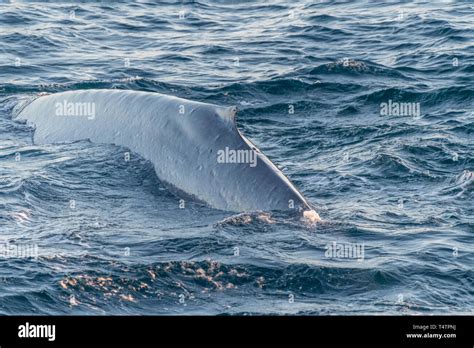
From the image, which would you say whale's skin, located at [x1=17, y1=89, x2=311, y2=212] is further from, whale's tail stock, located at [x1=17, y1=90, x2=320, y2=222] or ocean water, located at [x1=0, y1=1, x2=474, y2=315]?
ocean water, located at [x1=0, y1=1, x2=474, y2=315]

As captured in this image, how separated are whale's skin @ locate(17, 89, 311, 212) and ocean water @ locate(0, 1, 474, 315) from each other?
25 centimetres

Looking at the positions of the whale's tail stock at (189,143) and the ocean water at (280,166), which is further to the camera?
the whale's tail stock at (189,143)

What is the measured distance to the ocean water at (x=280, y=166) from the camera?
1076 centimetres

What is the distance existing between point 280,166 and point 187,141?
2.62 metres

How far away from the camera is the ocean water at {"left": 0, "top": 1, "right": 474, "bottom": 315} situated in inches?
424

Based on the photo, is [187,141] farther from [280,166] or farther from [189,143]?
[280,166]

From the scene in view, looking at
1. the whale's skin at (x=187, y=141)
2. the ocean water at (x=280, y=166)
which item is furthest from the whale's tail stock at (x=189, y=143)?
the ocean water at (x=280, y=166)

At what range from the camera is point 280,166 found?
52.7 ft

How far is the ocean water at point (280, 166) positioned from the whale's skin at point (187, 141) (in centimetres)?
25

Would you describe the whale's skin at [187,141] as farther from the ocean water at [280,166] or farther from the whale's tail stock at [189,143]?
the ocean water at [280,166]

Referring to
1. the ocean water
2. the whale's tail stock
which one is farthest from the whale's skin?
the ocean water

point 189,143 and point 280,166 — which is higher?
point 189,143

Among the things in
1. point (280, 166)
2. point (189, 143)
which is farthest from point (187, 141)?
point (280, 166)
